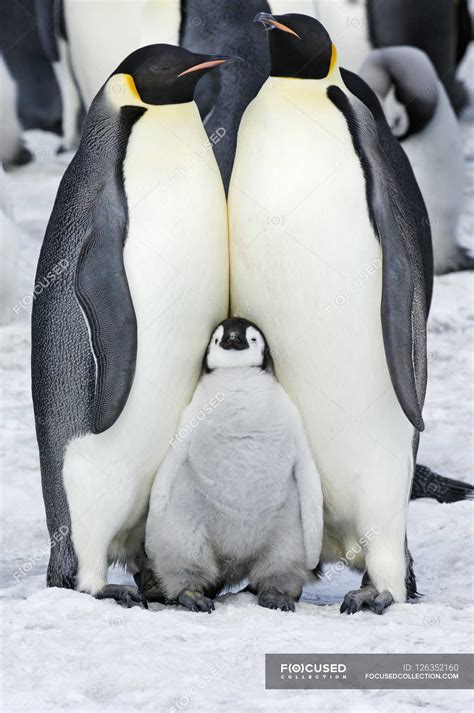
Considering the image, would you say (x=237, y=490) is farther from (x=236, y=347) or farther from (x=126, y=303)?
(x=126, y=303)

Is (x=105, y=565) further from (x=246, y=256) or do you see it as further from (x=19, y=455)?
(x=19, y=455)

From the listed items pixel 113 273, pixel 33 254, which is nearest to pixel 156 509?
pixel 113 273

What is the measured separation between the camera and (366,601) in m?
3.13

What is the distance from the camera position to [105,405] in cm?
303

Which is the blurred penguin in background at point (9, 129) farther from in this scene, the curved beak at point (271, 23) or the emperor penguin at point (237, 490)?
the emperor penguin at point (237, 490)

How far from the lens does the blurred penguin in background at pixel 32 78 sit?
9.00m

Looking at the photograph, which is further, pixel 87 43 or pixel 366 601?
pixel 87 43

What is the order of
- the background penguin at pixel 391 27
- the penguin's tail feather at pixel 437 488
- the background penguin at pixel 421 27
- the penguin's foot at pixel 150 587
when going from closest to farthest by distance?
the penguin's foot at pixel 150 587, the penguin's tail feather at pixel 437 488, the background penguin at pixel 391 27, the background penguin at pixel 421 27

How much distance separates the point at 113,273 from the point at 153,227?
0.13m

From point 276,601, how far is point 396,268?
0.75 m

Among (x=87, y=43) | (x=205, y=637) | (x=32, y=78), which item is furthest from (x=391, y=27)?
(x=205, y=637)

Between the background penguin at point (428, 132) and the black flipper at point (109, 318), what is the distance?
382 centimetres

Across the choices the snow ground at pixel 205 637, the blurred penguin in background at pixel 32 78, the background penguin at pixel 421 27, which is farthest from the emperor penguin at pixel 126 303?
the blurred penguin in background at pixel 32 78

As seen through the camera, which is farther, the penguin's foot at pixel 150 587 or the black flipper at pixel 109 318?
the penguin's foot at pixel 150 587
